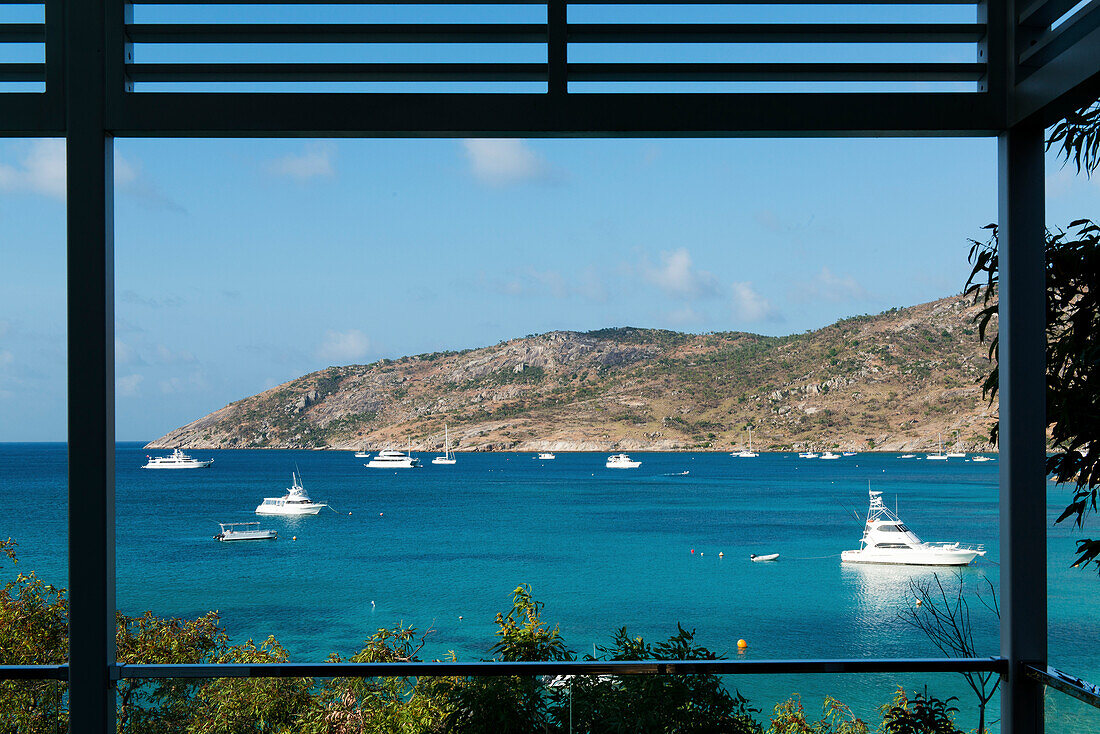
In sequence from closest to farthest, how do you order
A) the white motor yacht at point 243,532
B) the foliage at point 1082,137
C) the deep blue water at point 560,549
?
1. the foliage at point 1082,137
2. the deep blue water at point 560,549
3. the white motor yacht at point 243,532

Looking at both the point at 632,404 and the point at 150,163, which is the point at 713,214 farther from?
the point at 150,163

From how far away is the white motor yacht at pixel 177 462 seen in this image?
177ft

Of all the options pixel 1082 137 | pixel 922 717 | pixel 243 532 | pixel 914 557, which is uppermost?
pixel 1082 137

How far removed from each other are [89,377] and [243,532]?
39.9 meters

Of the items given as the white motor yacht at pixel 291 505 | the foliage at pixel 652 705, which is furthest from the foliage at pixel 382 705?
the white motor yacht at pixel 291 505

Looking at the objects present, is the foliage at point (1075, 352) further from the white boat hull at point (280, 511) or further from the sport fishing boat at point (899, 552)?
the white boat hull at point (280, 511)

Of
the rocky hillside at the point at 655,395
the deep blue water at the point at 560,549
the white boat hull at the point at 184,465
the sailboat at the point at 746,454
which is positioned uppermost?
the rocky hillside at the point at 655,395

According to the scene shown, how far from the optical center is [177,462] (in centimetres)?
5419

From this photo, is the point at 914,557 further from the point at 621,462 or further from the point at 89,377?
the point at 89,377

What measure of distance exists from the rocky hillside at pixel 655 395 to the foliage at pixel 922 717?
35.8 meters

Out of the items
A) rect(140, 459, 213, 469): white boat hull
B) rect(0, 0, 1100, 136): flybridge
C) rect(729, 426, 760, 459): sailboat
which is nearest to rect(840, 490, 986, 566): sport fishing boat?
rect(729, 426, 760, 459): sailboat

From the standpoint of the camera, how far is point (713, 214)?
4884 cm

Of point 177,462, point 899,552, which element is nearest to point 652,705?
point 899,552

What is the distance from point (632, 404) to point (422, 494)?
42.8 feet
